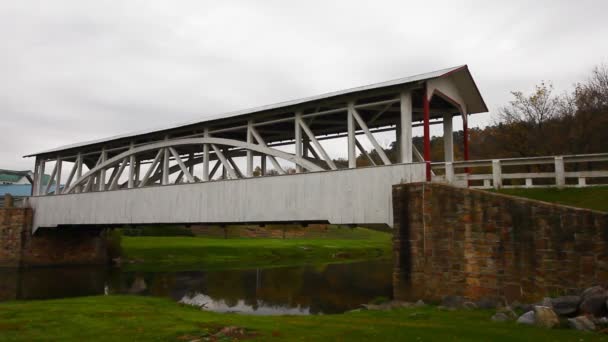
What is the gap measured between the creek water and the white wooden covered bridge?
10.7 ft

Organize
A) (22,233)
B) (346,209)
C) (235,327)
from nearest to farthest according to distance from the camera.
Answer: (235,327) < (346,209) < (22,233)

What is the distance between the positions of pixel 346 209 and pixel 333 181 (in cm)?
112

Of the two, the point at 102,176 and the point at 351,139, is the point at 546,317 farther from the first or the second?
the point at 102,176

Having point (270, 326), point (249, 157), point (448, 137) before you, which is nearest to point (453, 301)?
point (270, 326)

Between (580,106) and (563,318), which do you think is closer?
(563,318)

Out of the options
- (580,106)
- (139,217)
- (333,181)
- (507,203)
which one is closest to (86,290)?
(139,217)

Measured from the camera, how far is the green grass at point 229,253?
1260 inches

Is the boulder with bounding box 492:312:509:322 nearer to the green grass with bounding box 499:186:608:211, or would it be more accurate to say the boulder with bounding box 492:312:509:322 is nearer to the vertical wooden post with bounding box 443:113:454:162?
the green grass with bounding box 499:186:608:211

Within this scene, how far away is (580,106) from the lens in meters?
25.9

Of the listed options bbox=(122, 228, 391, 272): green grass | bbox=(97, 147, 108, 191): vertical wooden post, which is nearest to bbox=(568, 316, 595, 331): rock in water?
bbox=(97, 147, 108, 191): vertical wooden post

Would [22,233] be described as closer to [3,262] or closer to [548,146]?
[3,262]

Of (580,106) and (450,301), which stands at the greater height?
(580,106)

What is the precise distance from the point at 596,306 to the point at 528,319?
51.2 inches

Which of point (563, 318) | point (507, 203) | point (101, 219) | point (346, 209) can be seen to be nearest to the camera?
point (563, 318)
